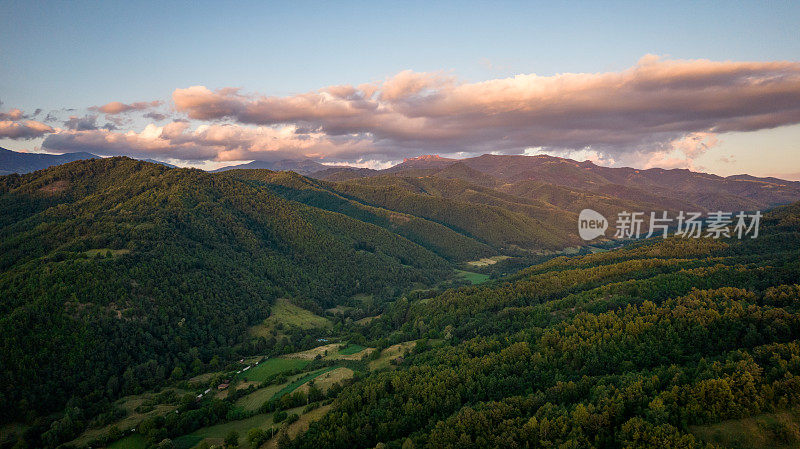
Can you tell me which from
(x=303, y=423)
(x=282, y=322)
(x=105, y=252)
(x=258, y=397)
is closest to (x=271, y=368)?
(x=258, y=397)

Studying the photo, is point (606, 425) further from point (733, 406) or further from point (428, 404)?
point (428, 404)

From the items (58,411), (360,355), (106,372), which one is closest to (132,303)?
(106,372)

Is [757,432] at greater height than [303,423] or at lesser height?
greater

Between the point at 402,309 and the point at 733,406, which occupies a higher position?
the point at 733,406

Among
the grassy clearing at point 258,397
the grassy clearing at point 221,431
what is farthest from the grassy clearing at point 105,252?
the grassy clearing at point 221,431

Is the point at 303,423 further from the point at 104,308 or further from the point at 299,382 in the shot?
Result: the point at 104,308

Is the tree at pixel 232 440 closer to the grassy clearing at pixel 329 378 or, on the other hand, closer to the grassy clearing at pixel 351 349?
the grassy clearing at pixel 329 378
